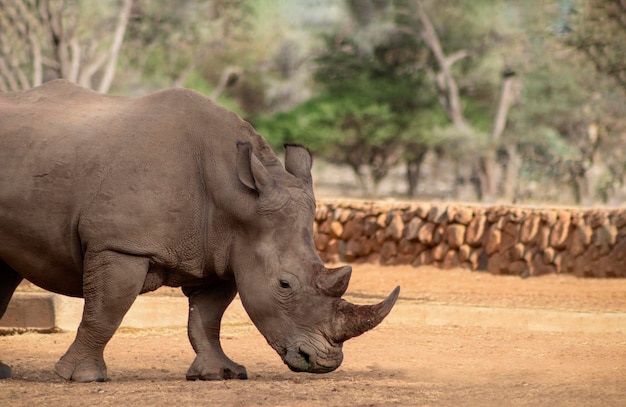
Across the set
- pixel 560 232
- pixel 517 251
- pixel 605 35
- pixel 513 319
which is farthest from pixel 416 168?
pixel 513 319

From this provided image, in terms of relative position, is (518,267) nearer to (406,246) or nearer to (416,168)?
(406,246)

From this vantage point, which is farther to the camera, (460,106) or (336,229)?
(460,106)

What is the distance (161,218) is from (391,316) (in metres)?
3.99

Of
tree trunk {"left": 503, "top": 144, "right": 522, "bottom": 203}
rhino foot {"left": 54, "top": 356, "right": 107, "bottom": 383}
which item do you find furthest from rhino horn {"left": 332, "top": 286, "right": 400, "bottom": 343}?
tree trunk {"left": 503, "top": 144, "right": 522, "bottom": 203}

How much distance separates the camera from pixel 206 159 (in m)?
6.74

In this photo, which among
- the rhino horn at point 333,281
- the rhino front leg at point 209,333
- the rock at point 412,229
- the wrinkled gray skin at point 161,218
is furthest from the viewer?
the rock at point 412,229

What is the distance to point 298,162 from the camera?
274 inches

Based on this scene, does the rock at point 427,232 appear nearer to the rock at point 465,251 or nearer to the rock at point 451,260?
the rock at point 451,260

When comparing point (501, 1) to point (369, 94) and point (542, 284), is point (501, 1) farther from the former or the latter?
point (542, 284)

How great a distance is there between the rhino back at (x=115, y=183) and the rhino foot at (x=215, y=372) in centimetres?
70

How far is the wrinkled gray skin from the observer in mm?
6457

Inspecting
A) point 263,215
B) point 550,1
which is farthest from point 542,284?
point 550,1

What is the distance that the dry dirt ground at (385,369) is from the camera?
6.07 meters

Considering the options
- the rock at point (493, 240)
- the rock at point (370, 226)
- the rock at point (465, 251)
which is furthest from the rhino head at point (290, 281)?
the rock at point (370, 226)
